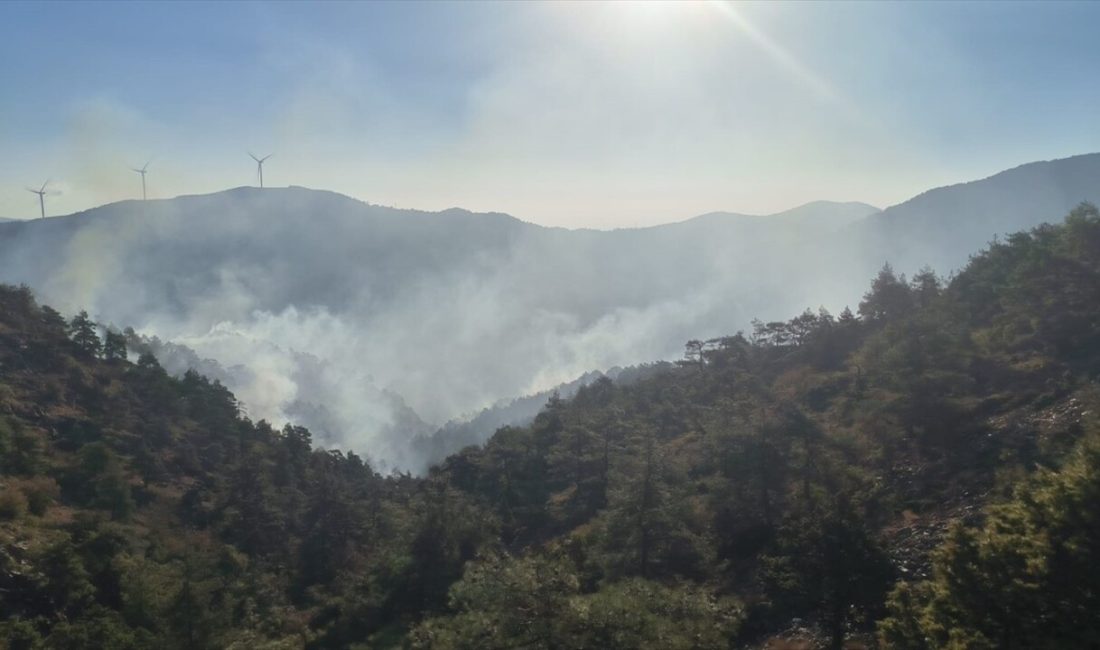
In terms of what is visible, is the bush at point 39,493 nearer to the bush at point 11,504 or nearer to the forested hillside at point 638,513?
the forested hillside at point 638,513

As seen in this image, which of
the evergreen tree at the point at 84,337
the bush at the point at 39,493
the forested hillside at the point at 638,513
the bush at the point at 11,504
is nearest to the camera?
the forested hillside at the point at 638,513

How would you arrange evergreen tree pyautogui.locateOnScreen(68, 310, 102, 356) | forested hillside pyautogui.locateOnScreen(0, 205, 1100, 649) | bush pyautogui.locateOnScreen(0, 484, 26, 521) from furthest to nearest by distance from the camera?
evergreen tree pyautogui.locateOnScreen(68, 310, 102, 356)
bush pyautogui.locateOnScreen(0, 484, 26, 521)
forested hillside pyautogui.locateOnScreen(0, 205, 1100, 649)

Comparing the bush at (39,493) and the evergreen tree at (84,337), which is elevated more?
the evergreen tree at (84,337)

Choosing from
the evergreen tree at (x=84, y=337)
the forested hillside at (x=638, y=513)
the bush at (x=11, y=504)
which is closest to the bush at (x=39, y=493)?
the forested hillside at (x=638, y=513)

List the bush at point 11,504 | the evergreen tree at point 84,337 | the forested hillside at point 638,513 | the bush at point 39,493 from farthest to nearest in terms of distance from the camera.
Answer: the evergreen tree at point 84,337, the bush at point 39,493, the bush at point 11,504, the forested hillside at point 638,513

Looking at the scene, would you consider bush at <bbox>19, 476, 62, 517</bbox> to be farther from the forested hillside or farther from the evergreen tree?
the evergreen tree

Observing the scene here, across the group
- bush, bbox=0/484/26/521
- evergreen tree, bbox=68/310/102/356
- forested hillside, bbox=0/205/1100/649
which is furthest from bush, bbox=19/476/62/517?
evergreen tree, bbox=68/310/102/356

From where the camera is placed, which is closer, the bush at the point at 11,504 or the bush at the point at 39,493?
the bush at the point at 11,504

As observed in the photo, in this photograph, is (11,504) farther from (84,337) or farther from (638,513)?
(84,337)

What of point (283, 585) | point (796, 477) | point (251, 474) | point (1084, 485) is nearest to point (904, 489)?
point (796, 477)
